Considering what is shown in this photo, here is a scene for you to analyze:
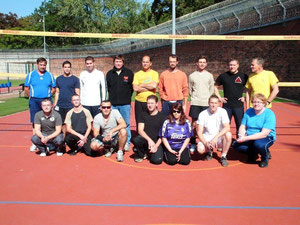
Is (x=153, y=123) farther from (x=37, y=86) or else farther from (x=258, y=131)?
(x=37, y=86)

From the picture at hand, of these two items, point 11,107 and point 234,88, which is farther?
point 11,107

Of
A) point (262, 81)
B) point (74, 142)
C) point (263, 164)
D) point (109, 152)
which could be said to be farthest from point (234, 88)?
point (74, 142)

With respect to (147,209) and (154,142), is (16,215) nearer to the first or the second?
(147,209)

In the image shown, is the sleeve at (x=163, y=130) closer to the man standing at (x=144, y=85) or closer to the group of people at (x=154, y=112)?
the group of people at (x=154, y=112)

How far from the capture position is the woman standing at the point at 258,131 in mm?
5098

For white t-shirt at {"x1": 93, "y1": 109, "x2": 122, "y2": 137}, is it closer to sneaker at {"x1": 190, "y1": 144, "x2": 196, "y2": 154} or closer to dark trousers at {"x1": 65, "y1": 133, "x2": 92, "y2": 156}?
dark trousers at {"x1": 65, "y1": 133, "x2": 92, "y2": 156}

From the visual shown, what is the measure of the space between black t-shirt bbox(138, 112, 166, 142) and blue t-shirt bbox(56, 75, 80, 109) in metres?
1.74

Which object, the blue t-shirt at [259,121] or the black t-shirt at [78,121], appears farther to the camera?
the black t-shirt at [78,121]

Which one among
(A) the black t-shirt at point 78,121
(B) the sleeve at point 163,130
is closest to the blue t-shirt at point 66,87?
(A) the black t-shirt at point 78,121

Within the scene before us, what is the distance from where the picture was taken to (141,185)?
435 cm

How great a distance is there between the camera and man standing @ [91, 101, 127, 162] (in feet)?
18.4

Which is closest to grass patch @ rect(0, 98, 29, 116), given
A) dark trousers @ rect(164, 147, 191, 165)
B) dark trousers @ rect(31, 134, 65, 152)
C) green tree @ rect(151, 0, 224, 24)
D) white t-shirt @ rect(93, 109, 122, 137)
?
dark trousers @ rect(31, 134, 65, 152)

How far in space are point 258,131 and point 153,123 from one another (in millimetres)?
1885

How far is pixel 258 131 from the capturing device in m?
5.25
